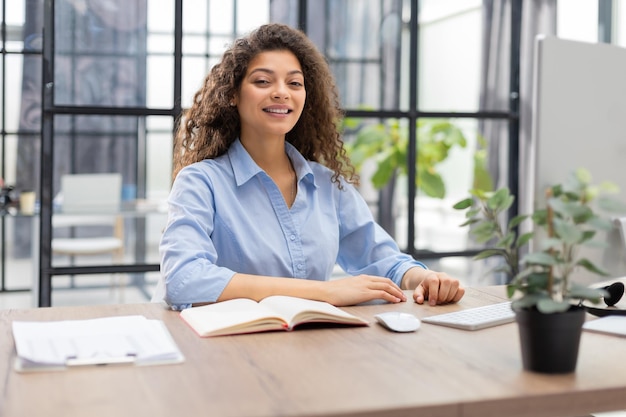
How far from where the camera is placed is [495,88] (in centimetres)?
352

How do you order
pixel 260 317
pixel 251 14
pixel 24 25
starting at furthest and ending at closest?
1. pixel 251 14
2. pixel 24 25
3. pixel 260 317

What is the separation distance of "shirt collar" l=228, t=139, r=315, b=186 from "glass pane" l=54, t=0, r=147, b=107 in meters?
0.93

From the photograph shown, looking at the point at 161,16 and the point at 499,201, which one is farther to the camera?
the point at 161,16

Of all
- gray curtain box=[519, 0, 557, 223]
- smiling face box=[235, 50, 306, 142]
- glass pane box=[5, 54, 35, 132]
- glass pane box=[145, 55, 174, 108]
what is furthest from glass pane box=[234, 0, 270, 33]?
gray curtain box=[519, 0, 557, 223]

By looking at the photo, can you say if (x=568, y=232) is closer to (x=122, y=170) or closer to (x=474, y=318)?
(x=474, y=318)

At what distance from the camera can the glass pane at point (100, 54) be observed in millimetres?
2938

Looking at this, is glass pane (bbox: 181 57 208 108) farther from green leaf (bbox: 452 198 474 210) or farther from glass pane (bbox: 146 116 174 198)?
green leaf (bbox: 452 198 474 210)

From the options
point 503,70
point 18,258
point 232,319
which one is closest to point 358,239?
point 232,319

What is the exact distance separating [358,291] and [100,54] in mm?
1667

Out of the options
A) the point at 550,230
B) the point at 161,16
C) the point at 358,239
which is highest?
the point at 161,16

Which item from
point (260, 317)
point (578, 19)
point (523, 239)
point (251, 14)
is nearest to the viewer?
point (523, 239)

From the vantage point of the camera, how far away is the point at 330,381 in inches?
46.4

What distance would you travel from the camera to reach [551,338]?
1.20 m

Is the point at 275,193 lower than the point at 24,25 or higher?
lower
